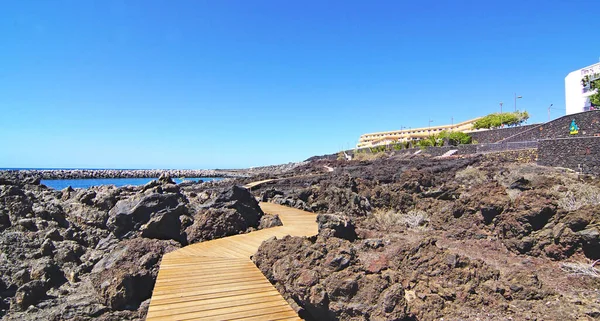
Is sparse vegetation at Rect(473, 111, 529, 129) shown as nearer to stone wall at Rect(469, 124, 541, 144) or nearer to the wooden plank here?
stone wall at Rect(469, 124, 541, 144)

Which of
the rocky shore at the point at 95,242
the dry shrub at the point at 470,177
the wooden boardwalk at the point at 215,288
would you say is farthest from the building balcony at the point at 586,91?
the wooden boardwalk at the point at 215,288

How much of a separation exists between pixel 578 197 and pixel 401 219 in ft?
17.5

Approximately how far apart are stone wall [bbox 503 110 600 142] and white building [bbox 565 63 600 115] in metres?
28.3

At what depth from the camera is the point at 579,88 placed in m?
52.3

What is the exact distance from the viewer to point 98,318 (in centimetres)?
577

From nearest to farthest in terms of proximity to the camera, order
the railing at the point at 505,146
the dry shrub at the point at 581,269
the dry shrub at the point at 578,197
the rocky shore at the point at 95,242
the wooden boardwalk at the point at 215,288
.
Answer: the wooden boardwalk at the point at 215,288, the dry shrub at the point at 581,269, the rocky shore at the point at 95,242, the dry shrub at the point at 578,197, the railing at the point at 505,146

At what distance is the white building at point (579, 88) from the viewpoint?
49875 mm

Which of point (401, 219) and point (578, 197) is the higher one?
point (578, 197)

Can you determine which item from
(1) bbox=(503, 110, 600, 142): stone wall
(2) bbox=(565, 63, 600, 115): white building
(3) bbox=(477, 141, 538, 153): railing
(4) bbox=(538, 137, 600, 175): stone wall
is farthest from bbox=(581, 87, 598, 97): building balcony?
(4) bbox=(538, 137, 600, 175): stone wall

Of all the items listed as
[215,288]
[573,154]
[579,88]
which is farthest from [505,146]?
[579,88]

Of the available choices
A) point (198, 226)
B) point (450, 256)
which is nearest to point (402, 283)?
point (450, 256)

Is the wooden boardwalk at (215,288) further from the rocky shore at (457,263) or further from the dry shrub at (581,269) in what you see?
the dry shrub at (581,269)

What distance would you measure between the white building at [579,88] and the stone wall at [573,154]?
39175 millimetres

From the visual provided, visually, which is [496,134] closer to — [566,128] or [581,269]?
[566,128]
